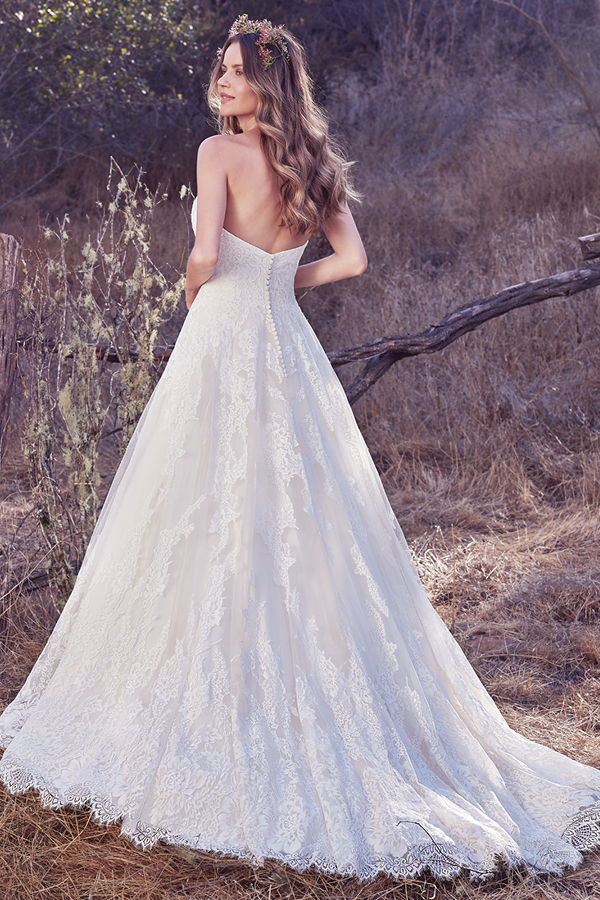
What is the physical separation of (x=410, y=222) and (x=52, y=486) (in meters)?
6.37

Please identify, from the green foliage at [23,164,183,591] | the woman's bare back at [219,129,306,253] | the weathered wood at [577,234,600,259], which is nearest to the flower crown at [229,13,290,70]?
the woman's bare back at [219,129,306,253]

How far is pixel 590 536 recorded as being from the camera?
4.49 m

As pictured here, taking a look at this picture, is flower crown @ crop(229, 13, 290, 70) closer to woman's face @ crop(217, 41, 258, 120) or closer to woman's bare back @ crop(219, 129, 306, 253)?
woman's face @ crop(217, 41, 258, 120)

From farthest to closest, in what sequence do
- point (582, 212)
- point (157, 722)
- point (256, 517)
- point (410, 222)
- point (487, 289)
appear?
point (410, 222)
point (582, 212)
point (487, 289)
point (256, 517)
point (157, 722)

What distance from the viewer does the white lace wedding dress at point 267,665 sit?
6.19ft

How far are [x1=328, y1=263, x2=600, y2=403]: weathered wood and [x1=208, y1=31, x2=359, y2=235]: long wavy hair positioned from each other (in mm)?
1519

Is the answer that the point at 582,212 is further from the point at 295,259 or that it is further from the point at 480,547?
the point at 295,259

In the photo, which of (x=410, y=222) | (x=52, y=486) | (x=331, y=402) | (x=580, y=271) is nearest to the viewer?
(x=331, y=402)

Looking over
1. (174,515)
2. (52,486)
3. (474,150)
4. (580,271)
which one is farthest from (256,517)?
(474,150)

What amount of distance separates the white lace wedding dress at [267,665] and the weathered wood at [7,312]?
958 mm

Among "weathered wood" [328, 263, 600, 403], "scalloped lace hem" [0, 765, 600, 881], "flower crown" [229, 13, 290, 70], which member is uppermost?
"flower crown" [229, 13, 290, 70]

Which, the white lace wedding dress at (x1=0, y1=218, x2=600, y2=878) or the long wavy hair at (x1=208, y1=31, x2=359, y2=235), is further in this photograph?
the long wavy hair at (x1=208, y1=31, x2=359, y2=235)

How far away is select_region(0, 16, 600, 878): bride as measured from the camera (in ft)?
6.22

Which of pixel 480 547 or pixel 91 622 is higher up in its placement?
pixel 91 622
